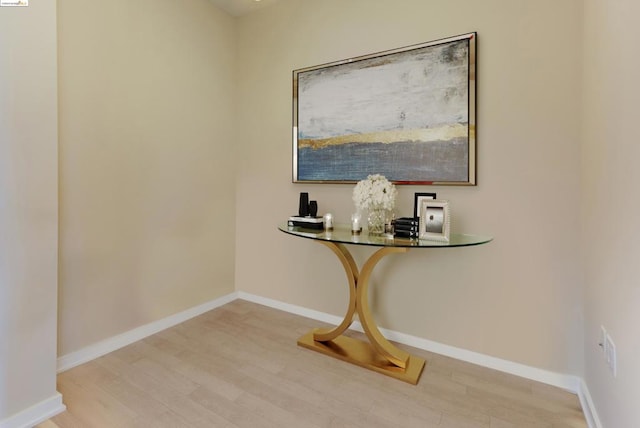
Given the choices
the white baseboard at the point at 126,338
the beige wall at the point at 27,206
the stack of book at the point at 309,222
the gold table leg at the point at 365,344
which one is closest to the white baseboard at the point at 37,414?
the beige wall at the point at 27,206

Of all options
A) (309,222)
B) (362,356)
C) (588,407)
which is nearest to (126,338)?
(309,222)

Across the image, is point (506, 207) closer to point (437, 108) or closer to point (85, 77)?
point (437, 108)

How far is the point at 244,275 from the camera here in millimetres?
3242

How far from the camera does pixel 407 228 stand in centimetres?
196

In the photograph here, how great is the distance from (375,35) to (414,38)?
1.03 ft

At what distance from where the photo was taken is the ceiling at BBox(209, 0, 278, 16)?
288 centimetres

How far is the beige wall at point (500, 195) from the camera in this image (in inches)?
72.8

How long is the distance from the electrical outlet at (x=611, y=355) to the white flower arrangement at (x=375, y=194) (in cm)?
123

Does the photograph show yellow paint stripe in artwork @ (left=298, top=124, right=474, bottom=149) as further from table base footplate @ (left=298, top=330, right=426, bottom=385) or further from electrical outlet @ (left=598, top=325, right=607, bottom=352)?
table base footplate @ (left=298, top=330, right=426, bottom=385)

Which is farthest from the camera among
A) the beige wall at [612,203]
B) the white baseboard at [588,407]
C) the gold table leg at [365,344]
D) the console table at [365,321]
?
the gold table leg at [365,344]

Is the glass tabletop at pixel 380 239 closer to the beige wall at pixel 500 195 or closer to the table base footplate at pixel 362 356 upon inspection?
the beige wall at pixel 500 195

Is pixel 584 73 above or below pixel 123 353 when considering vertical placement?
above

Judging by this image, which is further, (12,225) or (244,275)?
(244,275)

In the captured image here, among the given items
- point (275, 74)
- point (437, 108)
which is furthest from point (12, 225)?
point (437, 108)
